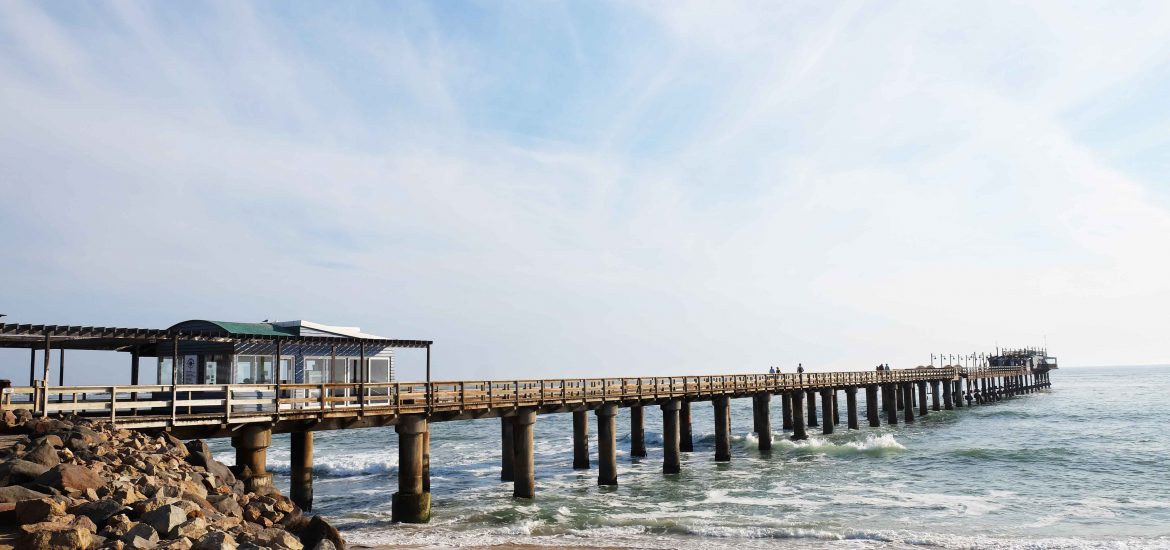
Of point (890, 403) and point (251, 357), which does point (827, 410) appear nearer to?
point (890, 403)

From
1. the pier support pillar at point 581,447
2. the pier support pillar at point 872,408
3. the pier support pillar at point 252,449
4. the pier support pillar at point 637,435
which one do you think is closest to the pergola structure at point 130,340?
the pier support pillar at point 252,449

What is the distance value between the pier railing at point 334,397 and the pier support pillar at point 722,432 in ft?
1.73

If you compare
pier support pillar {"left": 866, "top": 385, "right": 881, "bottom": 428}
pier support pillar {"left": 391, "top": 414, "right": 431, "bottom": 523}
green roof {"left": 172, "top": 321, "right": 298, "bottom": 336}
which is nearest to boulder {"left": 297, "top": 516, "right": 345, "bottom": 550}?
pier support pillar {"left": 391, "top": 414, "right": 431, "bottom": 523}

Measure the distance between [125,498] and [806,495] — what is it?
2182 centimetres

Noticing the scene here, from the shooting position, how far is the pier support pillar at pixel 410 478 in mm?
21312

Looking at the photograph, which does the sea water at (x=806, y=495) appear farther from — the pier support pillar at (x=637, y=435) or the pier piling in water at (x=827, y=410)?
the pier piling in water at (x=827, y=410)

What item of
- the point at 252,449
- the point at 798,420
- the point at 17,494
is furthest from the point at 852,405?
the point at 17,494

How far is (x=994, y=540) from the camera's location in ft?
66.0

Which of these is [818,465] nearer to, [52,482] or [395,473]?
[395,473]

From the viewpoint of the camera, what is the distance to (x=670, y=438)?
31969 mm

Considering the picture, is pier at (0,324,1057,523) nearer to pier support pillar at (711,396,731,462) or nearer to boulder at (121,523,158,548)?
pier support pillar at (711,396,731,462)

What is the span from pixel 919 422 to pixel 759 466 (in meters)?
29.0

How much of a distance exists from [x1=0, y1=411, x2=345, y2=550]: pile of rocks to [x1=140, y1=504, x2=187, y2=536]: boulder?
1 centimetres

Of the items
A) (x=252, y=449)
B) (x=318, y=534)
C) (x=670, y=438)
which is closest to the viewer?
(x=318, y=534)
